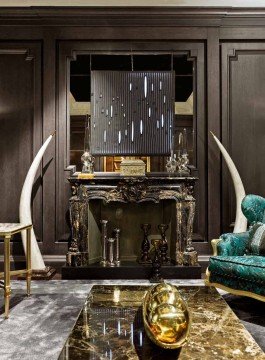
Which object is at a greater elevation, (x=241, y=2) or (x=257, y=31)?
(x=241, y=2)

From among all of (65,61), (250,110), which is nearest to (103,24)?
(65,61)

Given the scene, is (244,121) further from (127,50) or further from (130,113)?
(127,50)

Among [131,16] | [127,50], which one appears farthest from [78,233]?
[131,16]

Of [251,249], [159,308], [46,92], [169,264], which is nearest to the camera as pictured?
[159,308]

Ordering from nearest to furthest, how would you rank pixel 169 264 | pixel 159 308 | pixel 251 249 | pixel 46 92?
1. pixel 159 308
2. pixel 251 249
3. pixel 169 264
4. pixel 46 92

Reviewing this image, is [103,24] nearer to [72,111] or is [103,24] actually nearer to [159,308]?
[72,111]

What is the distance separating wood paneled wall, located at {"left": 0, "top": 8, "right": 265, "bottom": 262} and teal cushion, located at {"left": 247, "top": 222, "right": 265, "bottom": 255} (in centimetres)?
112

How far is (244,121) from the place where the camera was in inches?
159

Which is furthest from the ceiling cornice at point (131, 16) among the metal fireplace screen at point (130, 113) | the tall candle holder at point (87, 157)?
the tall candle holder at point (87, 157)

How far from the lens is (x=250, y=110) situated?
4.04m

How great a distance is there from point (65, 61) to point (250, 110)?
1.91 meters

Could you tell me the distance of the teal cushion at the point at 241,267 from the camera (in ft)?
8.27

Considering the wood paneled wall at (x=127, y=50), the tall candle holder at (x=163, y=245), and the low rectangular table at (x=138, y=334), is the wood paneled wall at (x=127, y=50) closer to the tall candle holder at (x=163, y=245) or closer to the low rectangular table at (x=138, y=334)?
the tall candle holder at (x=163, y=245)

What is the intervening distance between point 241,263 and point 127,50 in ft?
8.06
